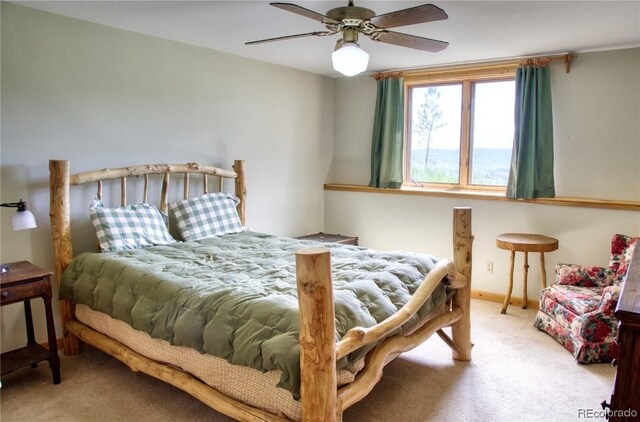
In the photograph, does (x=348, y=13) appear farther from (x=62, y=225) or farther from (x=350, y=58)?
(x=62, y=225)

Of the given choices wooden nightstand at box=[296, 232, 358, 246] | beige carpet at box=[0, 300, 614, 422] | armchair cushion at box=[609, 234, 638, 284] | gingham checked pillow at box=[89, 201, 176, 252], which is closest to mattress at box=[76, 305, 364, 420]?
beige carpet at box=[0, 300, 614, 422]

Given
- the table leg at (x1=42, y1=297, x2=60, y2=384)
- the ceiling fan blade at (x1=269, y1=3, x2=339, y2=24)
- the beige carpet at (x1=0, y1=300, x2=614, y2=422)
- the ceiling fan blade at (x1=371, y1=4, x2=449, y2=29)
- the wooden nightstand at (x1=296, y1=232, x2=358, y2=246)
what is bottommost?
the beige carpet at (x1=0, y1=300, x2=614, y2=422)

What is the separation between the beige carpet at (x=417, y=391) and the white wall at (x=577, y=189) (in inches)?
45.1

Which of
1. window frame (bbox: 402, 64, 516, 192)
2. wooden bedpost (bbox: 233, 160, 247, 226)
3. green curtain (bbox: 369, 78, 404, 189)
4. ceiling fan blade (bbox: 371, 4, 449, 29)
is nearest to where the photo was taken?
ceiling fan blade (bbox: 371, 4, 449, 29)

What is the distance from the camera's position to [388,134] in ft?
15.8

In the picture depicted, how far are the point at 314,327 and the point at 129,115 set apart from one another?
2.60 meters

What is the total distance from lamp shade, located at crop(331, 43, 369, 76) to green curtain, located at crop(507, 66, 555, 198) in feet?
7.13

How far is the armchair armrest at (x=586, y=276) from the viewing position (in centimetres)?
332

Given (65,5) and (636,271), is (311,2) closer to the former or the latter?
(65,5)

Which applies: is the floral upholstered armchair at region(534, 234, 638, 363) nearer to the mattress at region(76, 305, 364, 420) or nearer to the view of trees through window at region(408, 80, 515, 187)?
the view of trees through window at region(408, 80, 515, 187)

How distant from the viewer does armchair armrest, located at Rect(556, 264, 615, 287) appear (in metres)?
3.32

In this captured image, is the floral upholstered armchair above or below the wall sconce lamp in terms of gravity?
below

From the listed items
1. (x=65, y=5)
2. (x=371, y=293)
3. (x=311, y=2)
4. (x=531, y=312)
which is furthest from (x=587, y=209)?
(x=65, y=5)

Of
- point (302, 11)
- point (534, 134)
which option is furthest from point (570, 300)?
point (302, 11)
